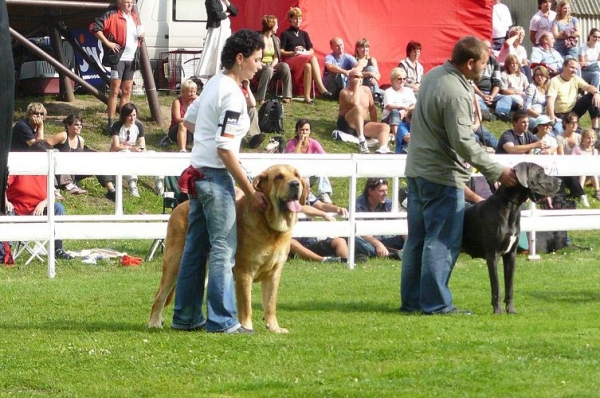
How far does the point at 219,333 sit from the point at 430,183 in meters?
2.20

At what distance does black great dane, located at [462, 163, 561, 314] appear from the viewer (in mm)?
8641

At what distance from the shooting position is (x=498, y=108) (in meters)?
22.5

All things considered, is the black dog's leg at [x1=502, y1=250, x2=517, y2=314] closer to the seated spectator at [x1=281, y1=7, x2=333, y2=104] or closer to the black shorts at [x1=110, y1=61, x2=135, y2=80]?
the black shorts at [x1=110, y1=61, x2=135, y2=80]

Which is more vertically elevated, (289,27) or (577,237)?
(289,27)

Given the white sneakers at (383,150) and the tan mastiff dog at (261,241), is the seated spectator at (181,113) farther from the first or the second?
the tan mastiff dog at (261,241)

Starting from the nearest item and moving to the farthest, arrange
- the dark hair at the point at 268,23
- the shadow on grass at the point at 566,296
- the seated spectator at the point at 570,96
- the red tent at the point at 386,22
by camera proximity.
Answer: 1. the shadow on grass at the point at 566,296
2. the dark hair at the point at 268,23
3. the seated spectator at the point at 570,96
4. the red tent at the point at 386,22

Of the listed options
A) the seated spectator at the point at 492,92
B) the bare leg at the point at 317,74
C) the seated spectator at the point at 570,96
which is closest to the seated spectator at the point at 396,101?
the bare leg at the point at 317,74

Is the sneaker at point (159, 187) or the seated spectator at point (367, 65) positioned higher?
the seated spectator at point (367, 65)

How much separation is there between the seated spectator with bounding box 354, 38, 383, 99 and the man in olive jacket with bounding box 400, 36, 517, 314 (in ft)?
42.1

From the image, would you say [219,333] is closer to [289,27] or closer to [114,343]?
[114,343]

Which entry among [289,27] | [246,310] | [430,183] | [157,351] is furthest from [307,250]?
[289,27]

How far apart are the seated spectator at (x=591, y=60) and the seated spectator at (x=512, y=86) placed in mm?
2136

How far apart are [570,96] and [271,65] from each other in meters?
6.12

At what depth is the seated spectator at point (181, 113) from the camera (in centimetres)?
1741
